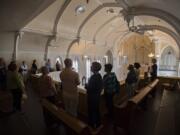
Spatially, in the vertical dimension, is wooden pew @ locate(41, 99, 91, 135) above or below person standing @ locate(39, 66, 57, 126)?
below

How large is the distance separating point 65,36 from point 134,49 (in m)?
14.3

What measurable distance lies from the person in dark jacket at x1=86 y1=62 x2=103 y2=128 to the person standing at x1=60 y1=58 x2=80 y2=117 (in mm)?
322

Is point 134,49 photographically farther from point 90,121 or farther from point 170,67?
point 90,121

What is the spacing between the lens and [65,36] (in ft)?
51.7

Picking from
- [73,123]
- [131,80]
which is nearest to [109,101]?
[131,80]

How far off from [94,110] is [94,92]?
0.49 meters

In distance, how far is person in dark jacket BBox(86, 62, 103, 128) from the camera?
4.77 meters

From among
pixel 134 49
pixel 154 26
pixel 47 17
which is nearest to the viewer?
pixel 47 17

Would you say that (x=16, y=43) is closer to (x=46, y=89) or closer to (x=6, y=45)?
(x=6, y=45)

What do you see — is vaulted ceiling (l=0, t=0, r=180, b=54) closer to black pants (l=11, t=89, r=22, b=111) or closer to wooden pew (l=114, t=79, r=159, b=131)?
black pants (l=11, t=89, r=22, b=111)

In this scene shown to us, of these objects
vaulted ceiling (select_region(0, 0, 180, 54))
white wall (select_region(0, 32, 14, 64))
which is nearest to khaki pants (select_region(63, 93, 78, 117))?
vaulted ceiling (select_region(0, 0, 180, 54))

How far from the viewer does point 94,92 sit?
484 centimetres

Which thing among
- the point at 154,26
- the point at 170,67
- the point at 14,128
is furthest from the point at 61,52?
the point at 170,67

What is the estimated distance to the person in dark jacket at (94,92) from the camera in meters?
4.77
